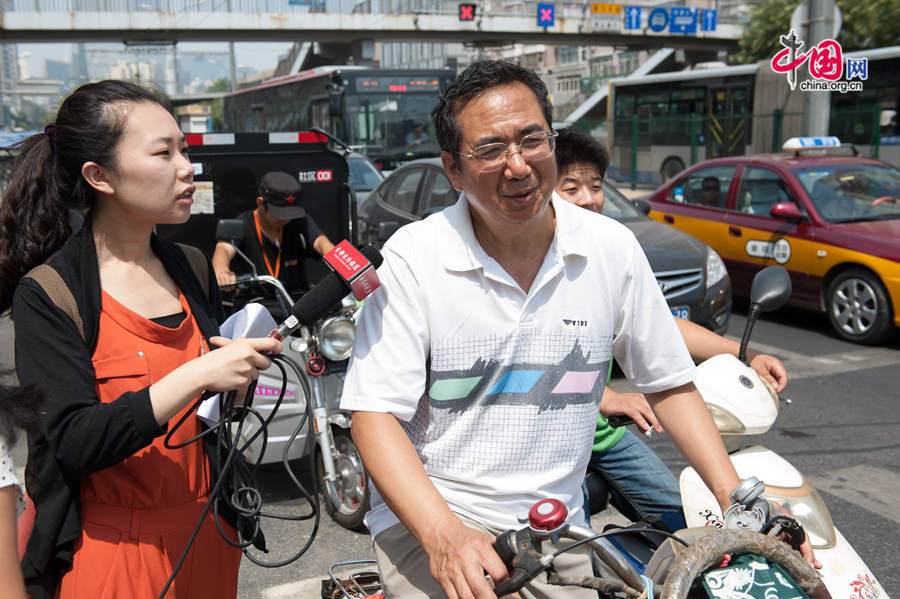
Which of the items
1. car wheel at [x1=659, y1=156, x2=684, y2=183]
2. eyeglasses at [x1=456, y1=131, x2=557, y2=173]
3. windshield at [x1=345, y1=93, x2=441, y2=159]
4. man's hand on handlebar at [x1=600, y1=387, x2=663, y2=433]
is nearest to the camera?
eyeglasses at [x1=456, y1=131, x2=557, y2=173]

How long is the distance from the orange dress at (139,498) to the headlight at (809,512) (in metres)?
1.46

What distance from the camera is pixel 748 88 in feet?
67.2

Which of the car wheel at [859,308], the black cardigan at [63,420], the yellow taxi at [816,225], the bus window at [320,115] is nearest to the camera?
the black cardigan at [63,420]

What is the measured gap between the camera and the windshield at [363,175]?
12656mm

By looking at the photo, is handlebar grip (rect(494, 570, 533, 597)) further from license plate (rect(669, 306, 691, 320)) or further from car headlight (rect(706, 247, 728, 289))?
car headlight (rect(706, 247, 728, 289))

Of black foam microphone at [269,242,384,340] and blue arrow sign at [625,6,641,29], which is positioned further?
blue arrow sign at [625,6,641,29]

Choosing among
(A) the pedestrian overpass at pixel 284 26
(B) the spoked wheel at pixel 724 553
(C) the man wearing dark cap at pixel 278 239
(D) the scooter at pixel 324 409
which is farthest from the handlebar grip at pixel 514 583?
(A) the pedestrian overpass at pixel 284 26

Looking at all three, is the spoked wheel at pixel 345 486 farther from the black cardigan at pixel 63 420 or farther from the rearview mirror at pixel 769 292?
the black cardigan at pixel 63 420

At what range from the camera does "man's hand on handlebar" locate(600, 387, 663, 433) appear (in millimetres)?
2418

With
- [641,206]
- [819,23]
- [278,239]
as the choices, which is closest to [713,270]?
[641,206]

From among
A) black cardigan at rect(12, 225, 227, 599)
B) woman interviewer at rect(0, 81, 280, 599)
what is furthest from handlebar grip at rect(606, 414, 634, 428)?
black cardigan at rect(12, 225, 227, 599)

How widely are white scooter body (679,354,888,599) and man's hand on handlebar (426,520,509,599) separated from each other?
3.40 feet

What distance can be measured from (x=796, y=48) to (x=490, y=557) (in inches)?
458

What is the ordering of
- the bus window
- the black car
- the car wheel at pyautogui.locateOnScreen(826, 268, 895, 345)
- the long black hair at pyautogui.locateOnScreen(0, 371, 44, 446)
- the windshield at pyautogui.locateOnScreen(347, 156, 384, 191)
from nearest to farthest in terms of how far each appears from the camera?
the long black hair at pyautogui.locateOnScreen(0, 371, 44, 446) < the black car < the car wheel at pyautogui.locateOnScreen(826, 268, 895, 345) < the windshield at pyautogui.locateOnScreen(347, 156, 384, 191) < the bus window
